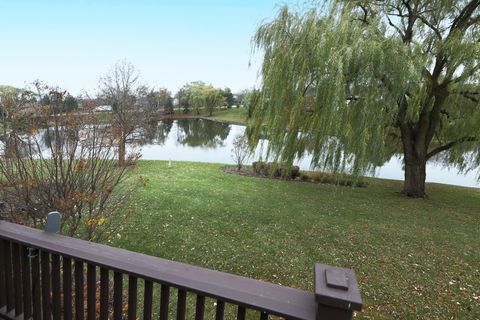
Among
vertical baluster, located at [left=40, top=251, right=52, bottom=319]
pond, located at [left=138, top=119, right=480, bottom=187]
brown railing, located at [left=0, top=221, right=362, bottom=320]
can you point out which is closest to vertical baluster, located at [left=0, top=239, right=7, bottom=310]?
brown railing, located at [left=0, top=221, right=362, bottom=320]

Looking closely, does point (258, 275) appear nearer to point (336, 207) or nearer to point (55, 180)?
point (55, 180)

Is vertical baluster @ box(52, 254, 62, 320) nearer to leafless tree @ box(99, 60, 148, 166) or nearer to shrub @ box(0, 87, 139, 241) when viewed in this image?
shrub @ box(0, 87, 139, 241)

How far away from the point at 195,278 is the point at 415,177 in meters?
8.23

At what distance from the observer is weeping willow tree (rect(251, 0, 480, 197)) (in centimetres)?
512

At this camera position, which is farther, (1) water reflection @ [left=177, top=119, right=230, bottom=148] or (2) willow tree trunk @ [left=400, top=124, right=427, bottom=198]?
(1) water reflection @ [left=177, top=119, right=230, bottom=148]

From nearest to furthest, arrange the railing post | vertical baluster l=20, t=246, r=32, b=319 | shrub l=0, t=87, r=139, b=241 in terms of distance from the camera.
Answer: the railing post
vertical baluster l=20, t=246, r=32, b=319
shrub l=0, t=87, r=139, b=241

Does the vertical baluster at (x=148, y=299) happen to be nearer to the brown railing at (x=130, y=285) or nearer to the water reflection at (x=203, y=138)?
the brown railing at (x=130, y=285)

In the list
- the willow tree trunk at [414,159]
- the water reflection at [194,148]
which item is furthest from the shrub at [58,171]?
the willow tree trunk at [414,159]

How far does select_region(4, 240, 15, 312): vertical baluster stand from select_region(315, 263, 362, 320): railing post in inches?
69.5

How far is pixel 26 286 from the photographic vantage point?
1.71 meters

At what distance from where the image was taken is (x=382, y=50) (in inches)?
198

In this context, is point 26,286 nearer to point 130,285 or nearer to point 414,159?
point 130,285

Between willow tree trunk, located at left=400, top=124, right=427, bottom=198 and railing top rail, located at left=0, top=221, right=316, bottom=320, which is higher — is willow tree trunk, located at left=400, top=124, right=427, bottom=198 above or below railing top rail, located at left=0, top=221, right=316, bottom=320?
above

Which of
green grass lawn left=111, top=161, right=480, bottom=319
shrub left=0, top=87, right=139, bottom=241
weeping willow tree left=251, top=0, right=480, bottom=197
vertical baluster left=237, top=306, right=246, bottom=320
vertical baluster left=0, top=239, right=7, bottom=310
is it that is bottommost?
green grass lawn left=111, top=161, right=480, bottom=319
